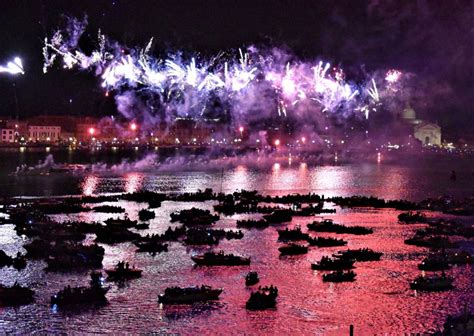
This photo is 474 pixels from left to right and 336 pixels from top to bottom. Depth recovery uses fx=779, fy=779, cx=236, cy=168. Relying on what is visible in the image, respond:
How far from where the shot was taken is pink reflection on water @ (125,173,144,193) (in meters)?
58.2

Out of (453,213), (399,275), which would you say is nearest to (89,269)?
(399,275)

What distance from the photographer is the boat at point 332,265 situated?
89.5 ft

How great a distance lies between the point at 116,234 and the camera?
32.7 m

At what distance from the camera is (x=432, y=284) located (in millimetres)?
24781

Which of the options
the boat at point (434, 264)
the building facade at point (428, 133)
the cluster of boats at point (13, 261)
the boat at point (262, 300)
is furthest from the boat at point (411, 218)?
the building facade at point (428, 133)

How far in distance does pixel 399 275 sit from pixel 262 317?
698 centimetres

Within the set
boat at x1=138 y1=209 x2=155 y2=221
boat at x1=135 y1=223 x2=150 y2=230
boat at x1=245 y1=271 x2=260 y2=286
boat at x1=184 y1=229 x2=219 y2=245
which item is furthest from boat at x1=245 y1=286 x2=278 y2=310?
boat at x1=138 y1=209 x2=155 y2=221

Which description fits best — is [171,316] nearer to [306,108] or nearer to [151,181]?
[151,181]

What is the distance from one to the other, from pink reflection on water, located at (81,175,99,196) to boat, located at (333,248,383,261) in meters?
27.8

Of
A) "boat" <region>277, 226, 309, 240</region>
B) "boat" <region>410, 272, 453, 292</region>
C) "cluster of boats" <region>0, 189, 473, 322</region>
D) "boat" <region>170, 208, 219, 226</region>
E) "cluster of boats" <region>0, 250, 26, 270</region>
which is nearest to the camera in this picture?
"cluster of boats" <region>0, 189, 473, 322</region>

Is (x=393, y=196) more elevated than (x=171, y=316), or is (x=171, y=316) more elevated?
(x=393, y=196)

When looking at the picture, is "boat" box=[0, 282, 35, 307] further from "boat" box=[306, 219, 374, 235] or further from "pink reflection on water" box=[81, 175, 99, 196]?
"pink reflection on water" box=[81, 175, 99, 196]

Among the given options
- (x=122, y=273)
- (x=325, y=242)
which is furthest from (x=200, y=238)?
(x=122, y=273)

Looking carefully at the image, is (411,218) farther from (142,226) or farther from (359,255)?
(142,226)
